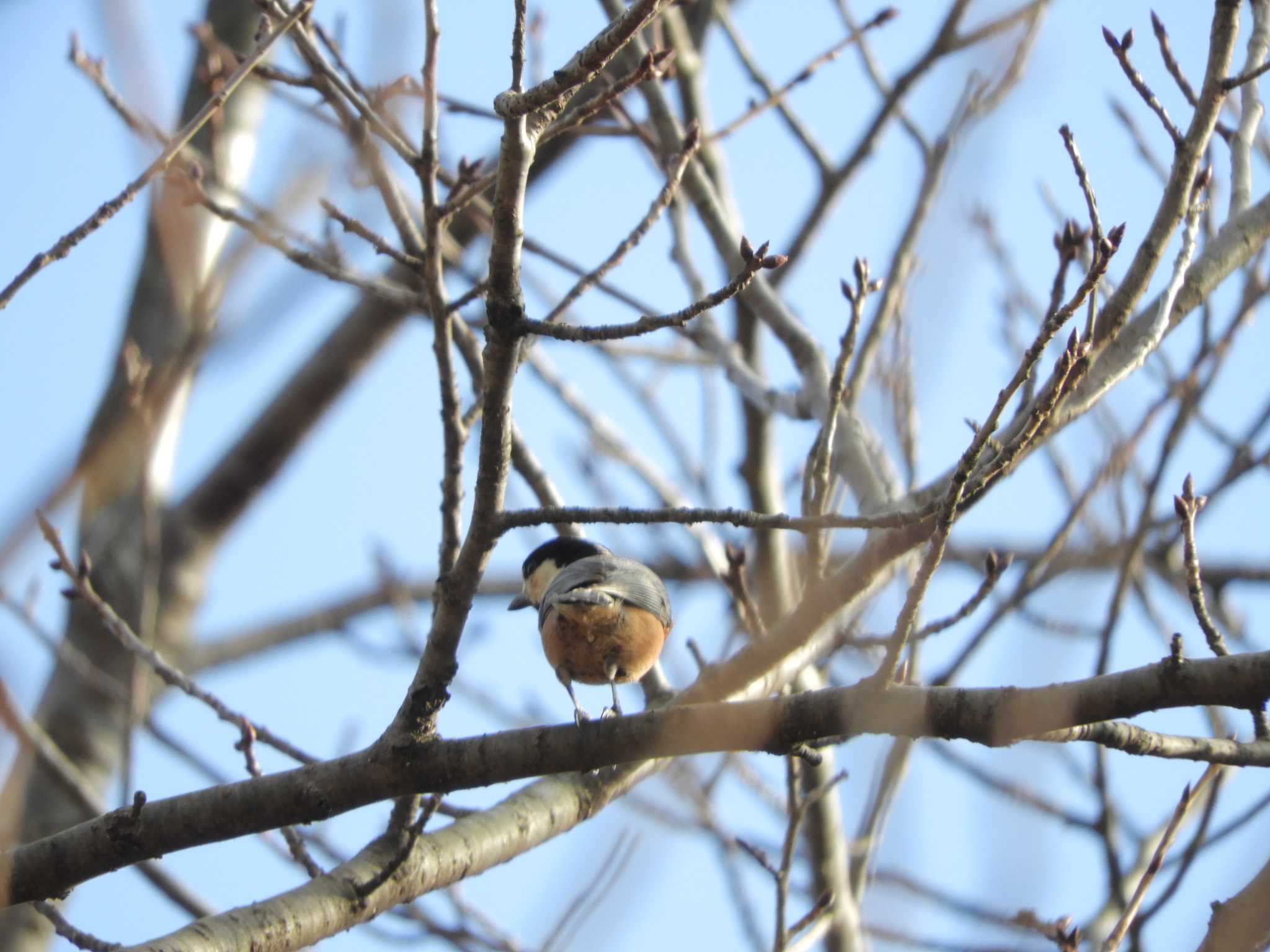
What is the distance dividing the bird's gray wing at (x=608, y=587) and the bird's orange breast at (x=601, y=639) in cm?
3

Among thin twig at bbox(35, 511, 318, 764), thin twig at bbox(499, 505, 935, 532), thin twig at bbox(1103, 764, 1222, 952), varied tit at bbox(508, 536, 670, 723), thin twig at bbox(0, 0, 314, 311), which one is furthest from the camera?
varied tit at bbox(508, 536, 670, 723)

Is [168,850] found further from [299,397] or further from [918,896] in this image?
[299,397]

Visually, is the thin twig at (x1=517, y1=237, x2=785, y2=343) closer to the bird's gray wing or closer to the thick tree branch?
the thick tree branch

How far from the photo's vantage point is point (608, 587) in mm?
3268

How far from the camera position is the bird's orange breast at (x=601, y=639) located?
10.7 feet

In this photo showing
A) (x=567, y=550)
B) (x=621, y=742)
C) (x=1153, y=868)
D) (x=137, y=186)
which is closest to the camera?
(x=137, y=186)

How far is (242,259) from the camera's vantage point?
5.25ft

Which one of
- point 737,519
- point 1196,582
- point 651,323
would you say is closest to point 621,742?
point 737,519

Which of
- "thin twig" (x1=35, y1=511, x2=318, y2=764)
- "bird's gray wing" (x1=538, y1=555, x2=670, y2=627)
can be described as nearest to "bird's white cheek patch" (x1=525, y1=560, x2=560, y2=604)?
"bird's gray wing" (x1=538, y1=555, x2=670, y2=627)

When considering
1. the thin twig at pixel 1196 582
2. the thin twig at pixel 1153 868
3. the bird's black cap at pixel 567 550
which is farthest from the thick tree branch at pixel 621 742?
the bird's black cap at pixel 567 550

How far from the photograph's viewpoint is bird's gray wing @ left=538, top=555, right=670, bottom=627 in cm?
322

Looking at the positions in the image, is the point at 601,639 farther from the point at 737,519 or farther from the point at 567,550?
the point at 737,519

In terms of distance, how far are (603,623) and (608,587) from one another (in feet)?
0.31

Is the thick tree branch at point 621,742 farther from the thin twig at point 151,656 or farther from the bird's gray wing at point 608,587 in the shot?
the bird's gray wing at point 608,587
